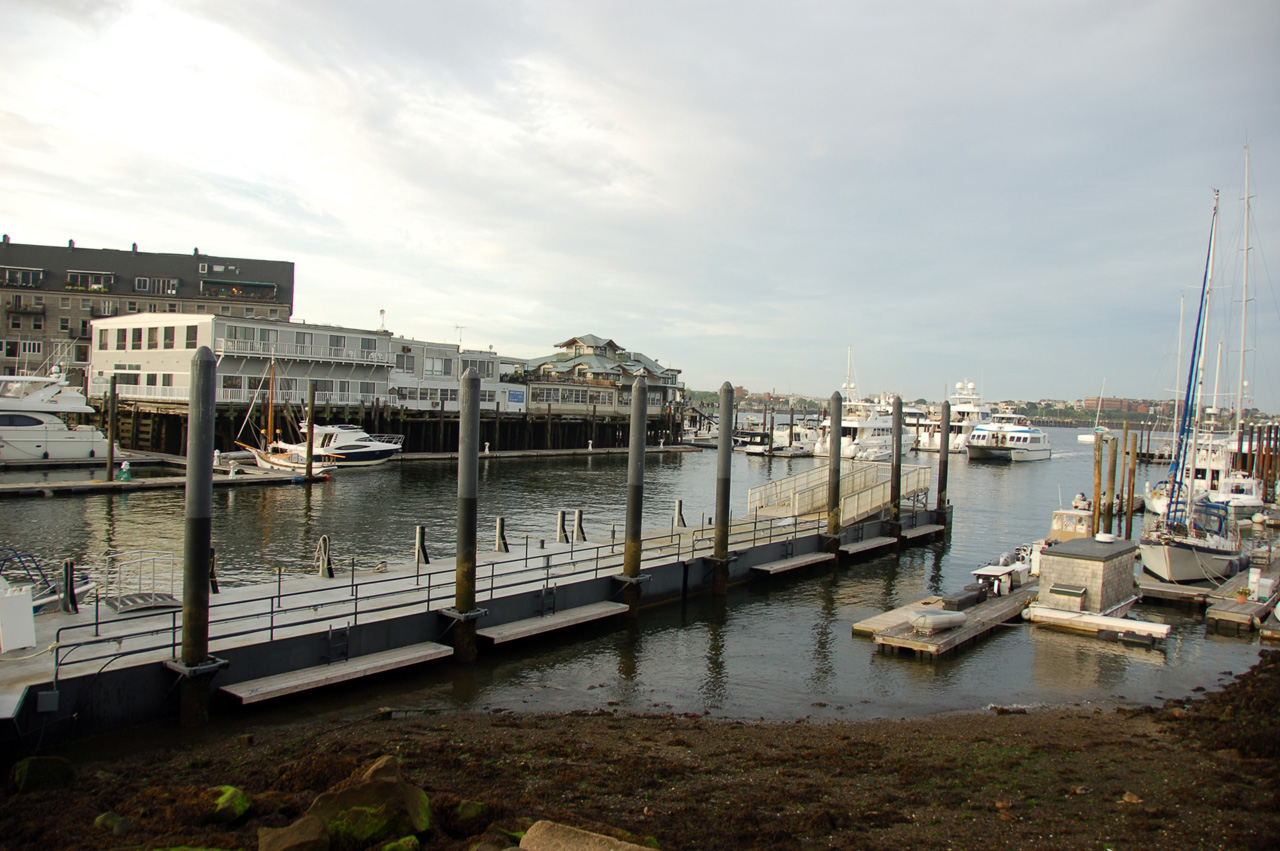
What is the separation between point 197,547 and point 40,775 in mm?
3840

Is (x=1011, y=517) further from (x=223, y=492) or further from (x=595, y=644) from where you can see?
(x=223, y=492)

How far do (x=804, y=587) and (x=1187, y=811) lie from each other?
17762 mm

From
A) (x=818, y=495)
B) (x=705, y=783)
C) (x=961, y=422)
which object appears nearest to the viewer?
(x=705, y=783)

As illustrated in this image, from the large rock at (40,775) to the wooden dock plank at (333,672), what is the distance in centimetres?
330

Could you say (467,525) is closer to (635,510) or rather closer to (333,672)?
(333,672)

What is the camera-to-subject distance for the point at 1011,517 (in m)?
53.2

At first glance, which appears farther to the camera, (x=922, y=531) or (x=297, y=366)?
(x=297, y=366)

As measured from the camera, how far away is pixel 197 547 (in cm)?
1305

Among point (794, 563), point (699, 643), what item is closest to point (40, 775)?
point (699, 643)

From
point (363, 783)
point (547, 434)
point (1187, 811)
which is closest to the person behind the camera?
point (363, 783)

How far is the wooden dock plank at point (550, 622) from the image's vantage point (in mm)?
18016

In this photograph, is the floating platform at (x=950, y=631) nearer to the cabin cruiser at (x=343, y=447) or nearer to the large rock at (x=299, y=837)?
the large rock at (x=299, y=837)

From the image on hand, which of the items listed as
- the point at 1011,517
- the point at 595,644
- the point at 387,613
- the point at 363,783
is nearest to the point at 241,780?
the point at 363,783

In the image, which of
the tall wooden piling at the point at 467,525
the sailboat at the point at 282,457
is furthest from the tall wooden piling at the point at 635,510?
the sailboat at the point at 282,457
